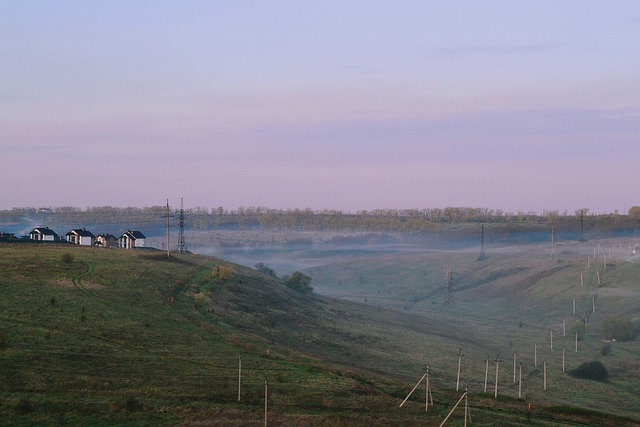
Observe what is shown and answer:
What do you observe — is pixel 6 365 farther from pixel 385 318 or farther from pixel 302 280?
pixel 302 280

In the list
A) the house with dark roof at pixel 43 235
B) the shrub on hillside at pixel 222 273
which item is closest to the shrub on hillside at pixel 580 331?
the shrub on hillside at pixel 222 273

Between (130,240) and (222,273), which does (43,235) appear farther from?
(222,273)

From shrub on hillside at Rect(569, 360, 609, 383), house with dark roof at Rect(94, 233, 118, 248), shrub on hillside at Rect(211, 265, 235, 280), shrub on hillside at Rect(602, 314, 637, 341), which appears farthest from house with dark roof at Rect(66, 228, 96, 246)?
shrub on hillside at Rect(569, 360, 609, 383)

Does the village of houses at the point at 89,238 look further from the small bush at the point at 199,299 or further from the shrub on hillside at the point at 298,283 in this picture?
the small bush at the point at 199,299

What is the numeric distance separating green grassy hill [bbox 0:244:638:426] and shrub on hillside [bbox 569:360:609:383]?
1583mm

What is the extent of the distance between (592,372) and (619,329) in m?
26.4

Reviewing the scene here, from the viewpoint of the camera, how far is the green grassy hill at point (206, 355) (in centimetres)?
3297

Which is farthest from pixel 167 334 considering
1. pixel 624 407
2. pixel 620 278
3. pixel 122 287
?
pixel 620 278

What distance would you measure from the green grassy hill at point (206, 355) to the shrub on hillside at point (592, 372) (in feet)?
5.19

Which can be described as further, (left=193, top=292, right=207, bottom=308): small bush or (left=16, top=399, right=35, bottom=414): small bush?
(left=193, top=292, right=207, bottom=308): small bush

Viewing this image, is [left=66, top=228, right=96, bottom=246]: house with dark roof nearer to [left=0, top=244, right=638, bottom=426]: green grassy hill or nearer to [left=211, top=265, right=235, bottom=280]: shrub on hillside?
[left=0, top=244, right=638, bottom=426]: green grassy hill

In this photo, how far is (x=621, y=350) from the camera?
79.1m

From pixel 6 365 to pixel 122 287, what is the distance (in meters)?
25.7

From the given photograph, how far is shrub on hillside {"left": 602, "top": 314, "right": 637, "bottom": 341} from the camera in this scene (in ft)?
281
